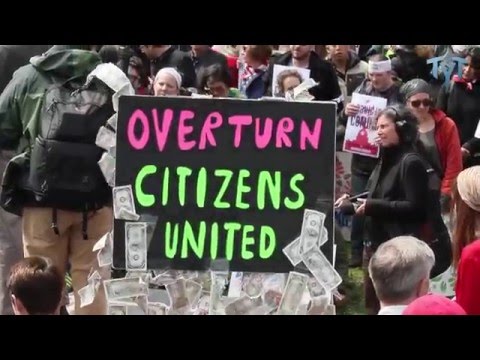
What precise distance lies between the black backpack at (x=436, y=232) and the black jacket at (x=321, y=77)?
46.7 inches

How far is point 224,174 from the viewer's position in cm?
495

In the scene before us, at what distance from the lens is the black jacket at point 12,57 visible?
6.92m

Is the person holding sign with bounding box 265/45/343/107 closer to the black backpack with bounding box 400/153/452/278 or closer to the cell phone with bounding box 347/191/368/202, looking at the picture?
the cell phone with bounding box 347/191/368/202

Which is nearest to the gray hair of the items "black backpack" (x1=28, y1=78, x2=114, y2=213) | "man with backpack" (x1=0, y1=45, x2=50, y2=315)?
"black backpack" (x1=28, y1=78, x2=114, y2=213)

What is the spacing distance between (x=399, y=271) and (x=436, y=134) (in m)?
2.99

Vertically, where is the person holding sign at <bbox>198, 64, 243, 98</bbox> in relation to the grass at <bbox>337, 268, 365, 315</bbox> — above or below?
above

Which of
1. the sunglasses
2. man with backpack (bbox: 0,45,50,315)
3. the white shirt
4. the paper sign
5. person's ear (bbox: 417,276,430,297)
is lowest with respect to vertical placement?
man with backpack (bbox: 0,45,50,315)

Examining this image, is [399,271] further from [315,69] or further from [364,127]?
[315,69]

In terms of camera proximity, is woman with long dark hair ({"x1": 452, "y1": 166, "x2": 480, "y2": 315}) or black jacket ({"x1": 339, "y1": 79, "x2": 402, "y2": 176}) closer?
woman with long dark hair ({"x1": 452, "y1": 166, "x2": 480, "y2": 315})

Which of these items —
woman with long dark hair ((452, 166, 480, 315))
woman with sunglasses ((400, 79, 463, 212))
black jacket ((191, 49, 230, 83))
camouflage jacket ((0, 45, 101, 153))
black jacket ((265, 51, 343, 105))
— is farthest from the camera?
black jacket ((191, 49, 230, 83))

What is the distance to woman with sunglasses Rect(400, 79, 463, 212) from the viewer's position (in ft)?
23.6

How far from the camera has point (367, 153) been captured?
7.44m

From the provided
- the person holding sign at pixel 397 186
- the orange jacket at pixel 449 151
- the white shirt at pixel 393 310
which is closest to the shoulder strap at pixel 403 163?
the person holding sign at pixel 397 186

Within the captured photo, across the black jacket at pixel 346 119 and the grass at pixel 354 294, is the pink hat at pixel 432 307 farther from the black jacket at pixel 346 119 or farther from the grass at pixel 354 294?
the black jacket at pixel 346 119
